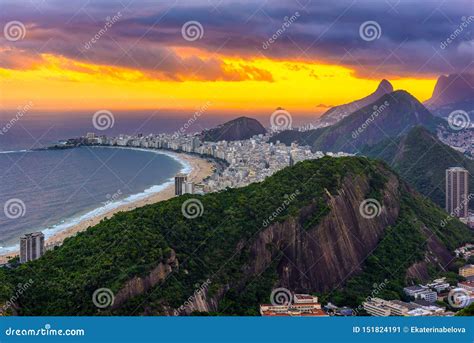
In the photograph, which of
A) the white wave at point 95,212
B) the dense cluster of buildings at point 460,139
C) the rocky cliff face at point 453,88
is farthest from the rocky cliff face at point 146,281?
the dense cluster of buildings at point 460,139

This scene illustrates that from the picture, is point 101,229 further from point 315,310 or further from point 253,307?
point 315,310

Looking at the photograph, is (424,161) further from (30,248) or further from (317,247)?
(30,248)

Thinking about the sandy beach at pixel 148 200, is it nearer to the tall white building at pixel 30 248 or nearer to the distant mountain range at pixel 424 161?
the tall white building at pixel 30 248

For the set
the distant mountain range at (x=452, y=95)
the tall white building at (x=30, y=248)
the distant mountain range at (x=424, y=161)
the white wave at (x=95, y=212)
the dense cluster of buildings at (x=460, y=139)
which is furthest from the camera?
the dense cluster of buildings at (x=460, y=139)

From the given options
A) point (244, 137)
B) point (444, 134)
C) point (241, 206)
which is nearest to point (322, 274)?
point (241, 206)

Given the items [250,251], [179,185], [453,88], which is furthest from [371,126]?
[250,251]

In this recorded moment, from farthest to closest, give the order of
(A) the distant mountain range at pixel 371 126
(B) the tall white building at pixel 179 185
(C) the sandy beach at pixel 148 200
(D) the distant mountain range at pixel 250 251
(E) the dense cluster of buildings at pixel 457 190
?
(A) the distant mountain range at pixel 371 126
(E) the dense cluster of buildings at pixel 457 190
(B) the tall white building at pixel 179 185
(C) the sandy beach at pixel 148 200
(D) the distant mountain range at pixel 250 251

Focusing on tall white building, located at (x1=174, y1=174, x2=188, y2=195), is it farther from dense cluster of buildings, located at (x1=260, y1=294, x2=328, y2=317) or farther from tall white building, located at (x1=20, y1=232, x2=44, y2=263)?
dense cluster of buildings, located at (x1=260, y1=294, x2=328, y2=317)
